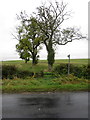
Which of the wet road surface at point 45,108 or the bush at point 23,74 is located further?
the bush at point 23,74

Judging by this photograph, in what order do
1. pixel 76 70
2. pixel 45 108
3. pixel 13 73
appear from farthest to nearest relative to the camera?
pixel 76 70 < pixel 13 73 < pixel 45 108

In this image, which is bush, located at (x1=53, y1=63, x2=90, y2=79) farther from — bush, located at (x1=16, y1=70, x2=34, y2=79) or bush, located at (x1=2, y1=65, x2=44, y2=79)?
bush, located at (x1=16, y1=70, x2=34, y2=79)

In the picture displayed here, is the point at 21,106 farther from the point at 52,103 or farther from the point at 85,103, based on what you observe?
the point at 85,103

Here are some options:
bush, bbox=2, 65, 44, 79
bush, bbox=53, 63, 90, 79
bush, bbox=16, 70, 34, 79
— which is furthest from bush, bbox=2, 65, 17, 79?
bush, bbox=53, 63, 90, 79

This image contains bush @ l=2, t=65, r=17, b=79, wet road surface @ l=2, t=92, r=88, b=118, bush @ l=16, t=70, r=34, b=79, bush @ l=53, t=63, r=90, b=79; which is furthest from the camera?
bush @ l=53, t=63, r=90, b=79

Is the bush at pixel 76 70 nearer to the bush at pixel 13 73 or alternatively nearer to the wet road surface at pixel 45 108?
the bush at pixel 13 73

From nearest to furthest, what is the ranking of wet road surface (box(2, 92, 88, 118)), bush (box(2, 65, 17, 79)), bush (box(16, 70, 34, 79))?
1. wet road surface (box(2, 92, 88, 118))
2. bush (box(2, 65, 17, 79))
3. bush (box(16, 70, 34, 79))

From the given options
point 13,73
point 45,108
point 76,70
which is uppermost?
point 76,70

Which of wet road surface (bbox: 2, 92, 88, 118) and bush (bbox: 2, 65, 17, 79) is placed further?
bush (bbox: 2, 65, 17, 79)

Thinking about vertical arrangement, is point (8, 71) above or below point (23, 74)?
above

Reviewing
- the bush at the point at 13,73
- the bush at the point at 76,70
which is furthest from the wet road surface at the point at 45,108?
the bush at the point at 76,70

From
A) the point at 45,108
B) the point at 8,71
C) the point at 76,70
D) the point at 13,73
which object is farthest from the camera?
the point at 76,70

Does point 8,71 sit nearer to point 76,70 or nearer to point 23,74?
point 23,74

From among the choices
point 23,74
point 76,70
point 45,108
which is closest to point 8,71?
point 23,74
